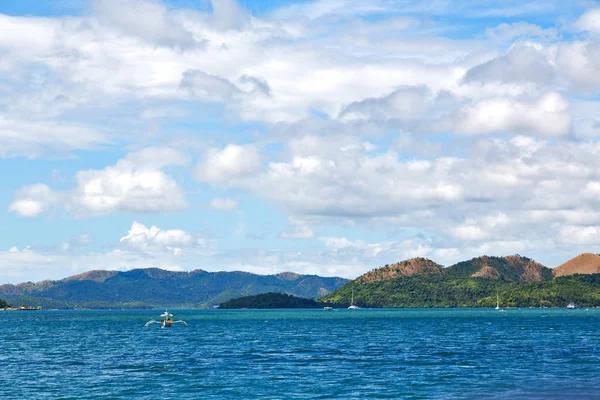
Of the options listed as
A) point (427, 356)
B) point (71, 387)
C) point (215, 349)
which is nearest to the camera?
point (71, 387)

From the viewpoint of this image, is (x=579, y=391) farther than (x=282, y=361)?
No

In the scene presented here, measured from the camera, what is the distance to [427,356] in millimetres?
126312

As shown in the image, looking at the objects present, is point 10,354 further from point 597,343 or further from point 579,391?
point 597,343

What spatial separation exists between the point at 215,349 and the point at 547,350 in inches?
2449

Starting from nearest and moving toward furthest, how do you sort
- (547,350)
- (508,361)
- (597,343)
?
(508,361), (547,350), (597,343)

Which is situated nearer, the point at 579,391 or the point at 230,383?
the point at 579,391

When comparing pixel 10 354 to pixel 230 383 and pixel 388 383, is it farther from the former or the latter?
pixel 388 383

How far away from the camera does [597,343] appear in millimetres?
157125

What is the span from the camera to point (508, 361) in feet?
379

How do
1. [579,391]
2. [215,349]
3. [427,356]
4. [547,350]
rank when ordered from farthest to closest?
[215,349]
[547,350]
[427,356]
[579,391]

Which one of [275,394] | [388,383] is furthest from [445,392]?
[275,394]

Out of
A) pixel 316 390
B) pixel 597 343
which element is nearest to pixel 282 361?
pixel 316 390

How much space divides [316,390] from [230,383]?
12.5 metres

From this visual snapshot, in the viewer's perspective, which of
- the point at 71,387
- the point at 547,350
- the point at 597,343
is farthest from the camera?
the point at 597,343
